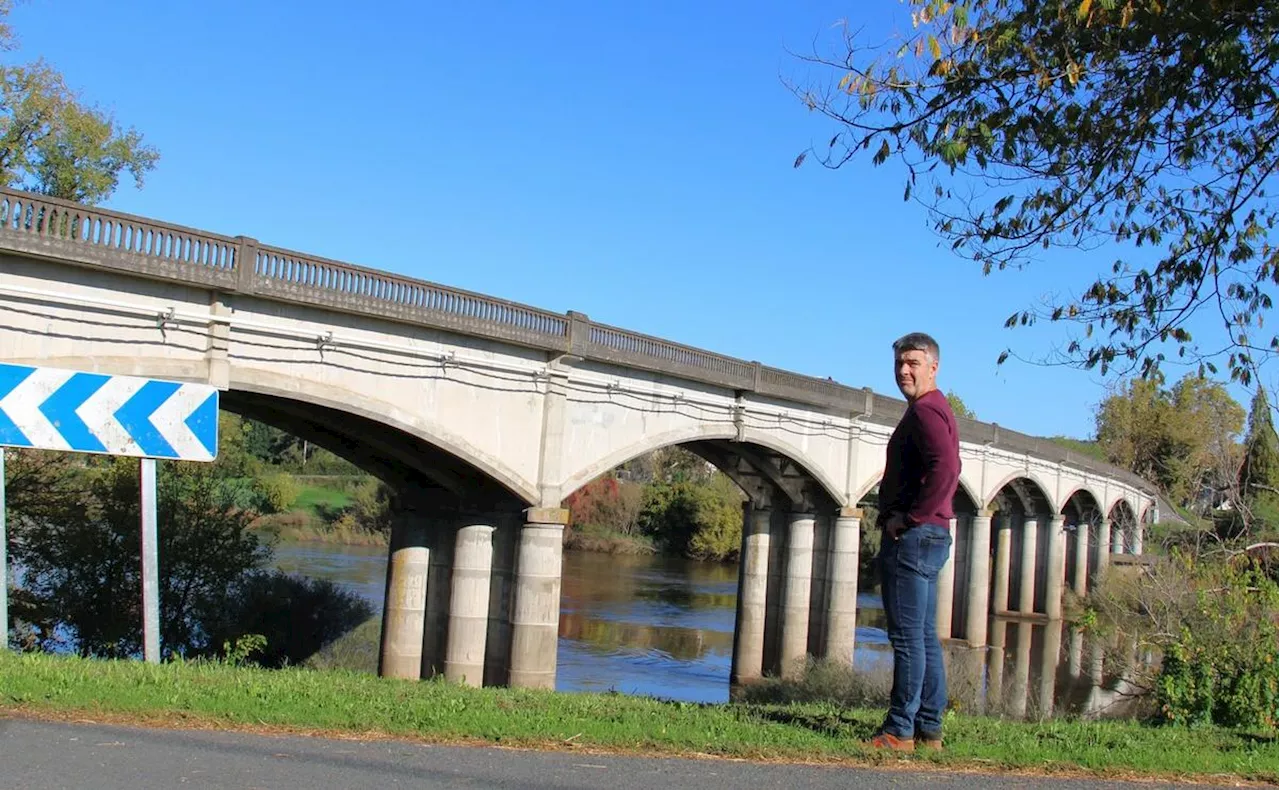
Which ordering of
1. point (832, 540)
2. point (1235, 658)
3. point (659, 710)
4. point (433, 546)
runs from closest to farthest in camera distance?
point (659, 710)
point (1235, 658)
point (433, 546)
point (832, 540)

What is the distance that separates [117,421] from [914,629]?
16.0 ft

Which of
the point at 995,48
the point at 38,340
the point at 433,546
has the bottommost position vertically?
the point at 433,546

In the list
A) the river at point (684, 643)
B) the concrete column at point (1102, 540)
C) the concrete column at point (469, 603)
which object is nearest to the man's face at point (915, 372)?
the river at point (684, 643)

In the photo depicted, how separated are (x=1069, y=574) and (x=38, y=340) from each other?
5153 centimetres

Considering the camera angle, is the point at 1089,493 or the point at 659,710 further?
the point at 1089,493

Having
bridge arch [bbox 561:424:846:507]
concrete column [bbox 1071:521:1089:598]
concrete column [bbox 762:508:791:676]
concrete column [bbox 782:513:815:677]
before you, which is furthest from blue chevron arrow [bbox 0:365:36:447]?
concrete column [bbox 1071:521:1089:598]

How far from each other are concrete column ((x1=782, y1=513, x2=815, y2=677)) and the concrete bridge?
5cm

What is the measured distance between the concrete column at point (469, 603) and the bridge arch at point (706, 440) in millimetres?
1649

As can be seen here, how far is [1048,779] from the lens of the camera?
5.68 metres

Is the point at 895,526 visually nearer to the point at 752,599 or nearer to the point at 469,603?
the point at 469,603

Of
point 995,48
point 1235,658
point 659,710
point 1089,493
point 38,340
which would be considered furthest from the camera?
point 1089,493

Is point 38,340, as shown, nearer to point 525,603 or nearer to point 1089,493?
point 525,603

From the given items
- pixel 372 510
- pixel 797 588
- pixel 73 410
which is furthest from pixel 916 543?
pixel 372 510

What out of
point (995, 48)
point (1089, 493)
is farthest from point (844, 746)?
point (1089, 493)
